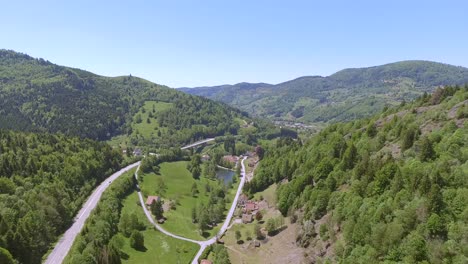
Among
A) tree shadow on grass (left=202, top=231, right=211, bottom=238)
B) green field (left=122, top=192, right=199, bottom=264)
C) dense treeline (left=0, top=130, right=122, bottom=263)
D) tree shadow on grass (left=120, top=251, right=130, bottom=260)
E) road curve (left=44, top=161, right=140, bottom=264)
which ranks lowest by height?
tree shadow on grass (left=202, top=231, right=211, bottom=238)

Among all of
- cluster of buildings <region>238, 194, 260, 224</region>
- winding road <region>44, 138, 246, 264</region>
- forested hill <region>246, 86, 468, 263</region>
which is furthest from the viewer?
cluster of buildings <region>238, 194, 260, 224</region>

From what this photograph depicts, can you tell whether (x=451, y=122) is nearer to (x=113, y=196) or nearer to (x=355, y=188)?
(x=355, y=188)

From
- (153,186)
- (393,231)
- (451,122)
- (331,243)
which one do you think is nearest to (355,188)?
(331,243)

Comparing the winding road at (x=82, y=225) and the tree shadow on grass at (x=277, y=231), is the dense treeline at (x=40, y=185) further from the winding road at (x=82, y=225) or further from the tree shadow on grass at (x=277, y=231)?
the tree shadow on grass at (x=277, y=231)

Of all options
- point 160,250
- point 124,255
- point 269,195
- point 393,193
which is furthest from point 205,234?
point 393,193

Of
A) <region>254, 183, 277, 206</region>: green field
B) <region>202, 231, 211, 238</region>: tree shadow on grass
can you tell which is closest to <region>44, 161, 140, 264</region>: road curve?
<region>202, 231, 211, 238</region>: tree shadow on grass

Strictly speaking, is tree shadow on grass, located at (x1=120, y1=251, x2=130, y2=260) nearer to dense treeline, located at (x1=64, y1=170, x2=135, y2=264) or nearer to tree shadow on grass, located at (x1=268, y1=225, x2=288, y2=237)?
dense treeline, located at (x1=64, y1=170, x2=135, y2=264)
